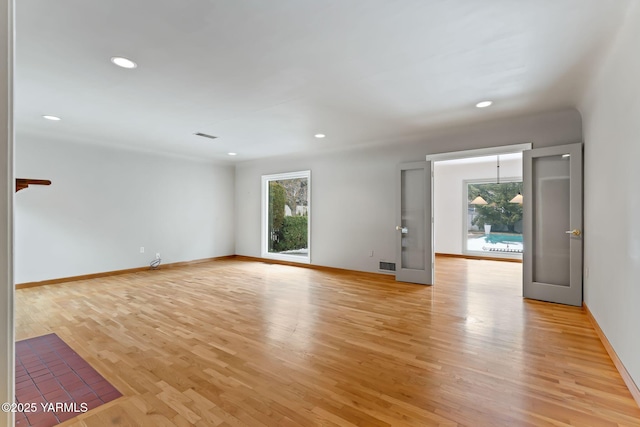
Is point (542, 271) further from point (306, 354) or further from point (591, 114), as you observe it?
point (306, 354)

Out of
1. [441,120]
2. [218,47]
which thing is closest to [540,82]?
[441,120]

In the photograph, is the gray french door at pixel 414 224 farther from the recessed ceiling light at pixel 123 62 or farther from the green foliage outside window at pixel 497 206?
the green foliage outside window at pixel 497 206

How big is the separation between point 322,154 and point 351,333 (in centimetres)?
440

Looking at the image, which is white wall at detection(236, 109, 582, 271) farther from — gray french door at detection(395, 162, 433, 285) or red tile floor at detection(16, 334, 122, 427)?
red tile floor at detection(16, 334, 122, 427)

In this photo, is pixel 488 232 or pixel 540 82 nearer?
pixel 540 82

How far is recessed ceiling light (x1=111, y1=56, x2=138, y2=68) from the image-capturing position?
2.63 metres

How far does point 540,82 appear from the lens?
312 centimetres

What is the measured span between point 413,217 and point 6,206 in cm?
514

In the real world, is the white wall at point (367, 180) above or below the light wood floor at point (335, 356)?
above

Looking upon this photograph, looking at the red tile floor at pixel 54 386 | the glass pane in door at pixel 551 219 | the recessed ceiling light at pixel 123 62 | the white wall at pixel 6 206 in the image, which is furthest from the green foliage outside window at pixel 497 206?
the white wall at pixel 6 206

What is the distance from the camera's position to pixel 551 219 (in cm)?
408

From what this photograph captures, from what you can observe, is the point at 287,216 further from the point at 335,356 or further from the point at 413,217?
the point at 335,356

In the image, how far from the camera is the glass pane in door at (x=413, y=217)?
524 cm

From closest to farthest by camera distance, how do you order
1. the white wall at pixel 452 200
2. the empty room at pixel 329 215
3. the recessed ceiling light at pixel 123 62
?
the empty room at pixel 329 215
the recessed ceiling light at pixel 123 62
the white wall at pixel 452 200
